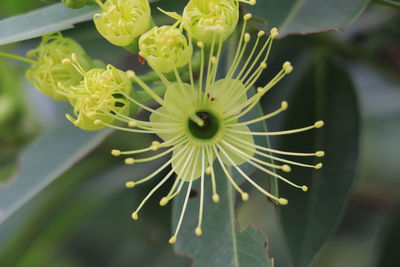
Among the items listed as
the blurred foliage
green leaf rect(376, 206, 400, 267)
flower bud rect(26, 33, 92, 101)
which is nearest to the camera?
flower bud rect(26, 33, 92, 101)

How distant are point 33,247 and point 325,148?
4.06ft

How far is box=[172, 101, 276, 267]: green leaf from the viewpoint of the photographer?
101cm

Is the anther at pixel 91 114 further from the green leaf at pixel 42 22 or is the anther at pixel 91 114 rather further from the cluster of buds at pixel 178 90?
the green leaf at pixel 42 22

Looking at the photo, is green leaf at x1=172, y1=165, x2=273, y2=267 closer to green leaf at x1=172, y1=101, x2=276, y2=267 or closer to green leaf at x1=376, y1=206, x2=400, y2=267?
green leaf at x1=172, y1=101, x2=276, y2=267

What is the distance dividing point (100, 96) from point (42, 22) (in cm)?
22

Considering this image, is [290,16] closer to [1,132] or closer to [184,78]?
[184,78]

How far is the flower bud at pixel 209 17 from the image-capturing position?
0.92m

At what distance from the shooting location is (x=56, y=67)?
3.42ft

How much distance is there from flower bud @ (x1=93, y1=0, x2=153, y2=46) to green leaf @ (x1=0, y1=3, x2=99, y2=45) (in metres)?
0.08

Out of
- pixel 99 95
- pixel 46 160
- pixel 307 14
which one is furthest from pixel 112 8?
pixel 46 160

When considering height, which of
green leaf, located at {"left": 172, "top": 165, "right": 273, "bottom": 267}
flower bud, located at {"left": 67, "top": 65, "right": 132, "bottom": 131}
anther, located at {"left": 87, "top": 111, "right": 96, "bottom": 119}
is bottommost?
green leaf, located at {"left": 172, "top": 165, "right": 273, "bottom": 267}

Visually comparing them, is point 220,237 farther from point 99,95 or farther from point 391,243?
point 391,243

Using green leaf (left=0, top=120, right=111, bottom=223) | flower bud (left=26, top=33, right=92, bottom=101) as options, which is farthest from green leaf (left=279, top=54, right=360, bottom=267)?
flower bud (left=26, top=33, right=92, bottom=101)

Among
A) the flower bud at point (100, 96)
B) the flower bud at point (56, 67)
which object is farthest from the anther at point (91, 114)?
the flower bud at point (56, 67)
